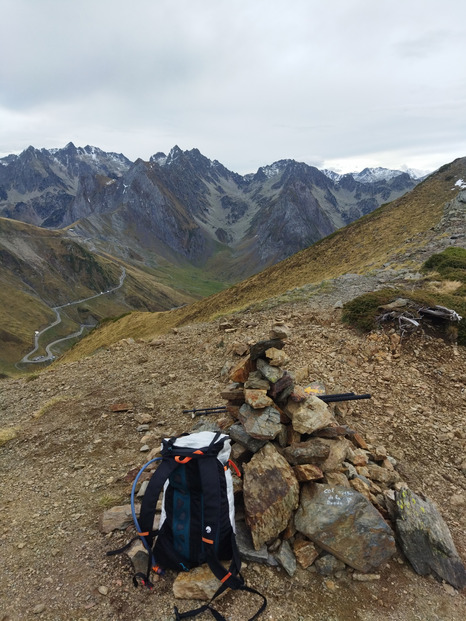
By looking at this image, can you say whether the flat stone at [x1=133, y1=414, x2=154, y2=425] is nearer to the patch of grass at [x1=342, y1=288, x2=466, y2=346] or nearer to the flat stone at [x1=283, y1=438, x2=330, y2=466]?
the flat stone at [x1=283, y1=438, x2=330, y2=466]

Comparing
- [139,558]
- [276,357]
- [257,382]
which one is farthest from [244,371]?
[139,558]

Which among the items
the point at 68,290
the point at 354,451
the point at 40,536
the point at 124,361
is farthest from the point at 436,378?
the point at 68,290

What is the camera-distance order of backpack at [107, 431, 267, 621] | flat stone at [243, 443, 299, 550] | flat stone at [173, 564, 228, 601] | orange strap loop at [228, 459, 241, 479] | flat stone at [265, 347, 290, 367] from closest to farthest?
flat stone at [173, 564, 228, 601], backpack at [107, 431, 267, 621], flat stone at [243, 443, 299, 550], orange strap loop at [228, 459, 241, 479], flat stone at [265, 347, 290, 367]

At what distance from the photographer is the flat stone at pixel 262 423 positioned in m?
6.36

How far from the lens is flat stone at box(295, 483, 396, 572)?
5355 mm

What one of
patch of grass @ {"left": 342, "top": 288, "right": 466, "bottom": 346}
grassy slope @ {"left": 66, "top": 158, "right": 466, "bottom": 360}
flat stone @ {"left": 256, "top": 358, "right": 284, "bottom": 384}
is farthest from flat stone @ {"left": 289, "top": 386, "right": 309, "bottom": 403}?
grassy slope @ {"left": 66, "top": 158, "right": 466, "bottom": 360}

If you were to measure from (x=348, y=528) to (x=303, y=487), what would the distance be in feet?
3.08

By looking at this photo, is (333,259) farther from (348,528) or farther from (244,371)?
(348,528)

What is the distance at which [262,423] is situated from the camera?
655 cm

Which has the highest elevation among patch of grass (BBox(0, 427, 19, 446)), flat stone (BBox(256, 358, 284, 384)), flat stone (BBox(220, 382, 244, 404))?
flat stone (BBox(256, 358, 284, 384))

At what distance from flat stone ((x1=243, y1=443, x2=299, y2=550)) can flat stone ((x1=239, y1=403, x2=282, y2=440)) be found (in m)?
0.41

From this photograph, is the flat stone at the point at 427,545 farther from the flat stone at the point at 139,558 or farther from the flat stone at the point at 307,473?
the flat stone at the point at 139,558

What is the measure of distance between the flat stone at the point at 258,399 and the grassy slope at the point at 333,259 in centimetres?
2485

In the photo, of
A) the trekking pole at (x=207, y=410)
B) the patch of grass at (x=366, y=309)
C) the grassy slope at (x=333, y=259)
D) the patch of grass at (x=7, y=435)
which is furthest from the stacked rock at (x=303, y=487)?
the grassy slope at (x=333, y=259)
